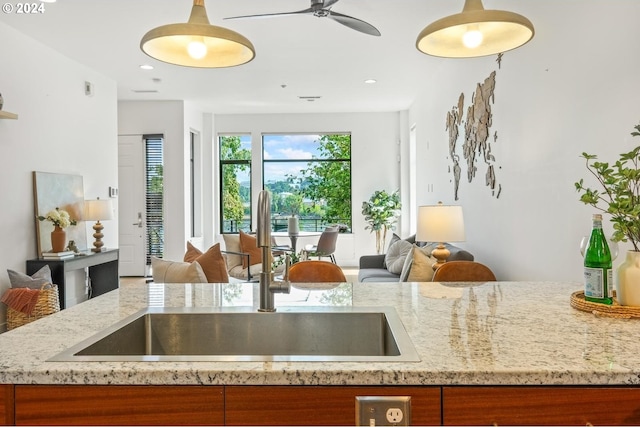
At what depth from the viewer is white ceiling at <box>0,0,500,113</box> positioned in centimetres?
371

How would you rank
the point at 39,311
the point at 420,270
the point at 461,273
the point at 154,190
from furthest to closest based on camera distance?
1. the point at 154,190
2. the point at 39,311
3. the point at 420,270
4. the point at 461,273

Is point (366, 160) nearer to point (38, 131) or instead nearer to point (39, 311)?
point (38, 131)

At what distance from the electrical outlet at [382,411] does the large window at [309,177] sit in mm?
7420

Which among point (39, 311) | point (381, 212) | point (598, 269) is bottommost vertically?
point (39, 311)

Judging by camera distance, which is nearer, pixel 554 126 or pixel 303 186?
pixel 554 126

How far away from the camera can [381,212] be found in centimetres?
762

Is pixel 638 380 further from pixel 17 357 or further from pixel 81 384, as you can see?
pixel 17 357

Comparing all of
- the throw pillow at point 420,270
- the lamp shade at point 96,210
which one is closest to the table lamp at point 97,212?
the lamp shade at point 96,210

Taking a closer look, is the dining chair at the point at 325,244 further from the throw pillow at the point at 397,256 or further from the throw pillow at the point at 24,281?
the throw pillow at the point at 24,281

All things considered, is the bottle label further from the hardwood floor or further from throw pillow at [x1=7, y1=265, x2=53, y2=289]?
the hardwood floor

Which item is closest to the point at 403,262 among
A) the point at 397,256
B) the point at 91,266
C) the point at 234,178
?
the point at 397,256

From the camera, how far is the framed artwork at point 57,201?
437 cm

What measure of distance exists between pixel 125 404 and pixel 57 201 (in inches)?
175

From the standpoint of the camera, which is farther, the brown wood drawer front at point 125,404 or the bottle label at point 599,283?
the bottle label at point 599,283
